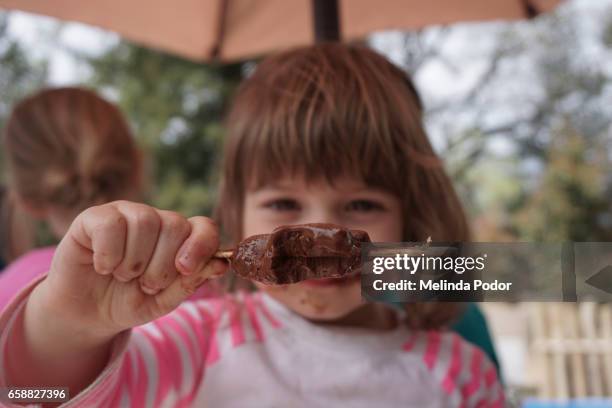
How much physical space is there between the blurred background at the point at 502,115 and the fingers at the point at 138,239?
1446 mm

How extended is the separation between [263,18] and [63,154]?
0.91 m

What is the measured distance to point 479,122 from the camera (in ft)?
9.70

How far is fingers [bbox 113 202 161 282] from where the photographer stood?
1.82 ft

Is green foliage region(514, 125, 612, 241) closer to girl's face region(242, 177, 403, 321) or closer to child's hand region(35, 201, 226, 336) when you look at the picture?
girl's face region(242, 177, 403, 321)

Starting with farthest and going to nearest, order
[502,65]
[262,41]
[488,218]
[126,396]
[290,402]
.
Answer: [502,65] → [488,218] → [262,41] → [290,402] → [126,396]

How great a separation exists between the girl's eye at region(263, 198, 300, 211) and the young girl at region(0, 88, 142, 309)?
381 mm

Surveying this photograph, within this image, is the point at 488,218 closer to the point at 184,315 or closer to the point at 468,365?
the point at 468,365

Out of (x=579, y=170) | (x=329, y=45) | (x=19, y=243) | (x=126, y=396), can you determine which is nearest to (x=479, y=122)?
(x=579, y=170)

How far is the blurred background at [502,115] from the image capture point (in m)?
2.21

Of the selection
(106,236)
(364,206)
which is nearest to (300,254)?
(106,236)

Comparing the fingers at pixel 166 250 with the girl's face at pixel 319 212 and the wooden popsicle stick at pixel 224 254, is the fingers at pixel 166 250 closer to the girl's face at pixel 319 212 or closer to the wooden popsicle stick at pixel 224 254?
the wooden popsicle stick at pixel 224 254

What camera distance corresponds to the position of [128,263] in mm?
560

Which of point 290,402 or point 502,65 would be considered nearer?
point 290,402

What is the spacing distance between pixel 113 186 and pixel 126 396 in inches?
25.1
